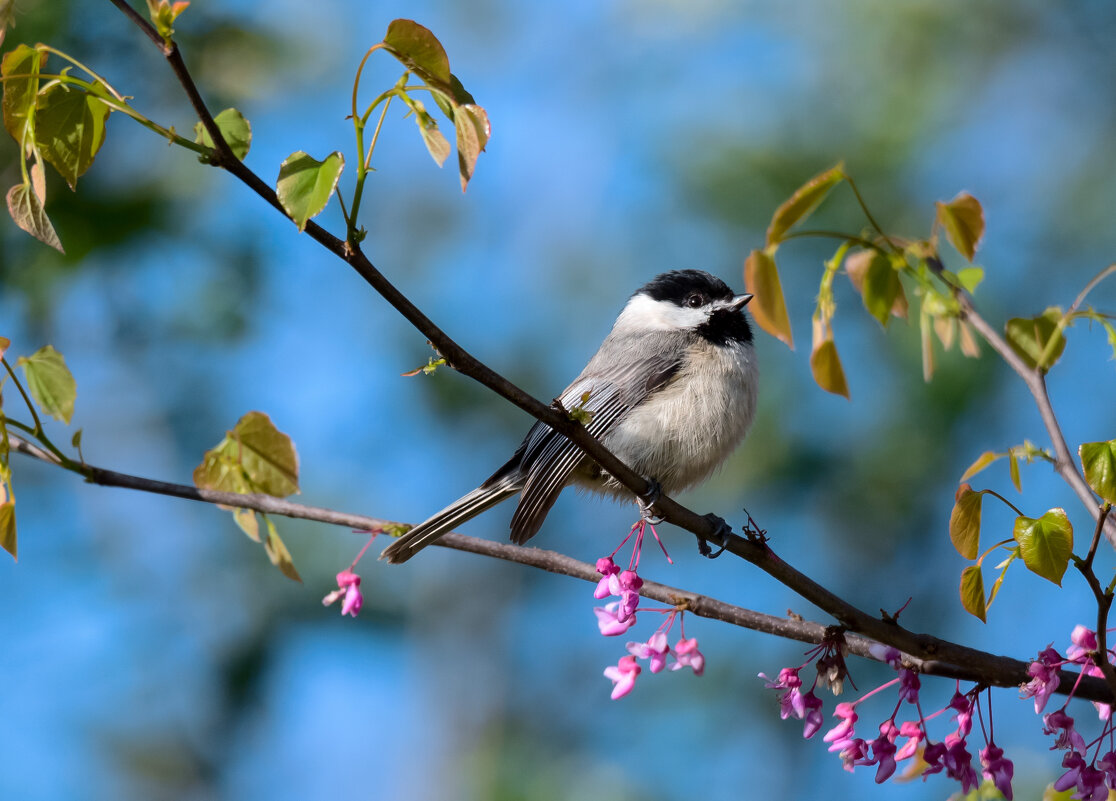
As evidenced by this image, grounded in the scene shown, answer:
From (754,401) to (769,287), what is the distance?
7.69 ft

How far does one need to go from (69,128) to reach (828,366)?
3.64ft

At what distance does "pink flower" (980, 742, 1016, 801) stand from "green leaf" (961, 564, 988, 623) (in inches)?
10.3

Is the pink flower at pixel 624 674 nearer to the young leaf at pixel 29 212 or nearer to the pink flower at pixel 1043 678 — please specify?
the pink flower at pixel 1043 678

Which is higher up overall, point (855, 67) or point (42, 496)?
point (855, 67)

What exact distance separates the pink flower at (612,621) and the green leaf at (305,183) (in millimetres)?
884

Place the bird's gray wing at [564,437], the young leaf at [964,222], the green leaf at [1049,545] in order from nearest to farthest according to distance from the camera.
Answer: the young leaf at [964,222] → the green leaf at [1049,545] → the bird's gray wing at [564,437]

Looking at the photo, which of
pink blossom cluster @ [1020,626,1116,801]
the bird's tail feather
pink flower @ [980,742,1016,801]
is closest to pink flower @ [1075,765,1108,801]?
pink blossom cluster @ [1020,626,1116,801]

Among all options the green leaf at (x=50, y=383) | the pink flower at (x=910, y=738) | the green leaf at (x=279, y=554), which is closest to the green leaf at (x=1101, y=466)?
the pink flower at (x=910, y=738)

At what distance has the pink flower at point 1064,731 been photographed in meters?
1.53

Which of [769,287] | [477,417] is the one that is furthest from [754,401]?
[477,417]

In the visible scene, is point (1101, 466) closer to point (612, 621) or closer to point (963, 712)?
point (963, 712)

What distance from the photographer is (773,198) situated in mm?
7371

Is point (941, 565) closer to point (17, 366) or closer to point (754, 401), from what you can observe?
point (754, 401)

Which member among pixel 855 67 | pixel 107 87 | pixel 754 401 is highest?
pixel 855 67
